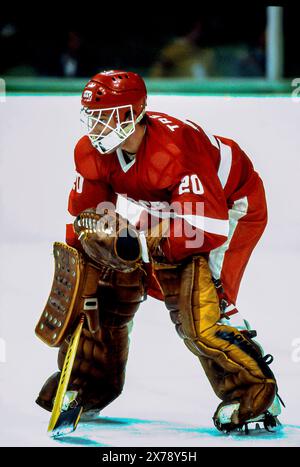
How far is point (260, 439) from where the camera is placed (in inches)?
126

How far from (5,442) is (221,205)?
3.09ft

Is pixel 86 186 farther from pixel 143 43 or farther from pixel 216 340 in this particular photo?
pixel 143 43

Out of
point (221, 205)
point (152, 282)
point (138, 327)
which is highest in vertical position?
point (221, 205)

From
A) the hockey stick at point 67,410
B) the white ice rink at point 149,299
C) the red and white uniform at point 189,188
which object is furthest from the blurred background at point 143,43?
the hockey stick at point 67,410

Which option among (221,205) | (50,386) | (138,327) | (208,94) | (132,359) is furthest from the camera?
(208,94)

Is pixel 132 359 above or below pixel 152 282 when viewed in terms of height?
below

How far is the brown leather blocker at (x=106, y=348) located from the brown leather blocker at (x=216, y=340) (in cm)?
20

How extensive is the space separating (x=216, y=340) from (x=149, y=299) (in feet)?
5.83

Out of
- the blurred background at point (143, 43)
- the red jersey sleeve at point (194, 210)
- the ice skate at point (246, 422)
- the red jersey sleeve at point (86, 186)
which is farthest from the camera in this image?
the blurred background at point (143, 43)

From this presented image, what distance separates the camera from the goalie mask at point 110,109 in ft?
10.3

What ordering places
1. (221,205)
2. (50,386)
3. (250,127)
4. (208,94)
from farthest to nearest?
(208,94) < (250,127) < (50,386) < (221,205)

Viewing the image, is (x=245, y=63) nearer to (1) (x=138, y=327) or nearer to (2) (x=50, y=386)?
(1) (x=138, y=327)

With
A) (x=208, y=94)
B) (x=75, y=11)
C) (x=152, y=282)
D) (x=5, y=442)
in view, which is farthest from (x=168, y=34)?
(x=5, y=442)

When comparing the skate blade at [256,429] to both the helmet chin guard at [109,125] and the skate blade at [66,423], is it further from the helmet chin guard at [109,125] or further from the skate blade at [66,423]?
the helmet chin guard at [109,125]
